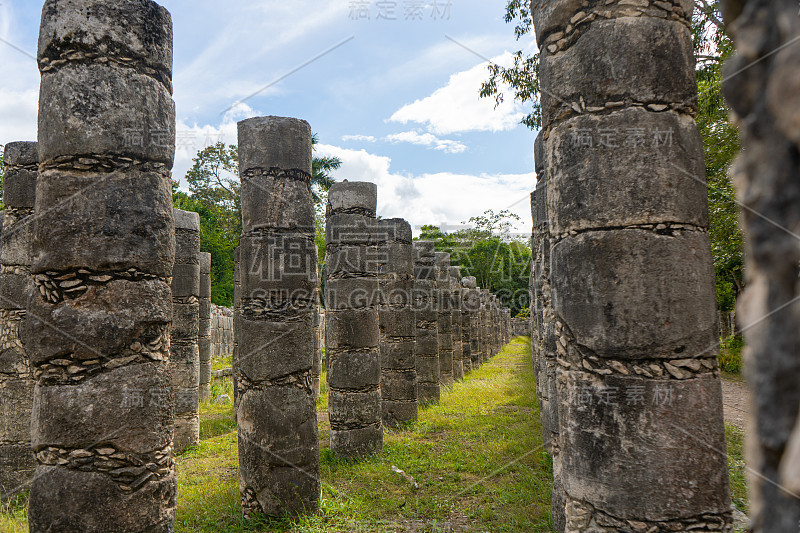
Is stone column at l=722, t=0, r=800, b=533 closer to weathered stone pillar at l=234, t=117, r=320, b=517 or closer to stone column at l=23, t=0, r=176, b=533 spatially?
stone column at l=23, t=0, r=176, b=533

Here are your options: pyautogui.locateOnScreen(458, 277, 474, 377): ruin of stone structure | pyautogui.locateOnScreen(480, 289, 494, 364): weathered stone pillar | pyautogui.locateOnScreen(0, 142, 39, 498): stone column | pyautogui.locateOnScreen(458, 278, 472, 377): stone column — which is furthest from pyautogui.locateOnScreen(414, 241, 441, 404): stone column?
pyautogui.locateOnScreen(480, 289, 494, 364): weathered stone pillar

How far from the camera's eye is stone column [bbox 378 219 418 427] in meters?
11.6

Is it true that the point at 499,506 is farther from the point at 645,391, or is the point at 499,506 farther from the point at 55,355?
the point at 55,355

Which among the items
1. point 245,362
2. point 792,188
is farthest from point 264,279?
point 792,188

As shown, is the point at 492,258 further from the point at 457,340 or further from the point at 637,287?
the point at 637,287

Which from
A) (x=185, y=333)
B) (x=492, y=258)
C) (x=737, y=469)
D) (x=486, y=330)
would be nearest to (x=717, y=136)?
(x=737, y=469)

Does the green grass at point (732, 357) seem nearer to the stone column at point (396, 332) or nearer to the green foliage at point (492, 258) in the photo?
the stone column at point (396, 332)

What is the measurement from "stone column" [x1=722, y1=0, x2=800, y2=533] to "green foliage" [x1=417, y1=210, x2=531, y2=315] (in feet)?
163

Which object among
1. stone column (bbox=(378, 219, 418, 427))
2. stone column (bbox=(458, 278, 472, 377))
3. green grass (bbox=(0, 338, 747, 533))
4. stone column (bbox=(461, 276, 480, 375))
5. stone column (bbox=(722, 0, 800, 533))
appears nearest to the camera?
stone column (bbox=(722, 0, 800, 533))

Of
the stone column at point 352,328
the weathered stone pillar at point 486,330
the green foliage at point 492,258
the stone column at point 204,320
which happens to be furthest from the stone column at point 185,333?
the green foliage at point 492,258

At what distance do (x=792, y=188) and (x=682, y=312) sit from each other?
2312mm

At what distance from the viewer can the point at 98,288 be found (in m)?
3.86

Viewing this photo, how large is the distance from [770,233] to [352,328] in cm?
860

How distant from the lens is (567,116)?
10.8 ft
